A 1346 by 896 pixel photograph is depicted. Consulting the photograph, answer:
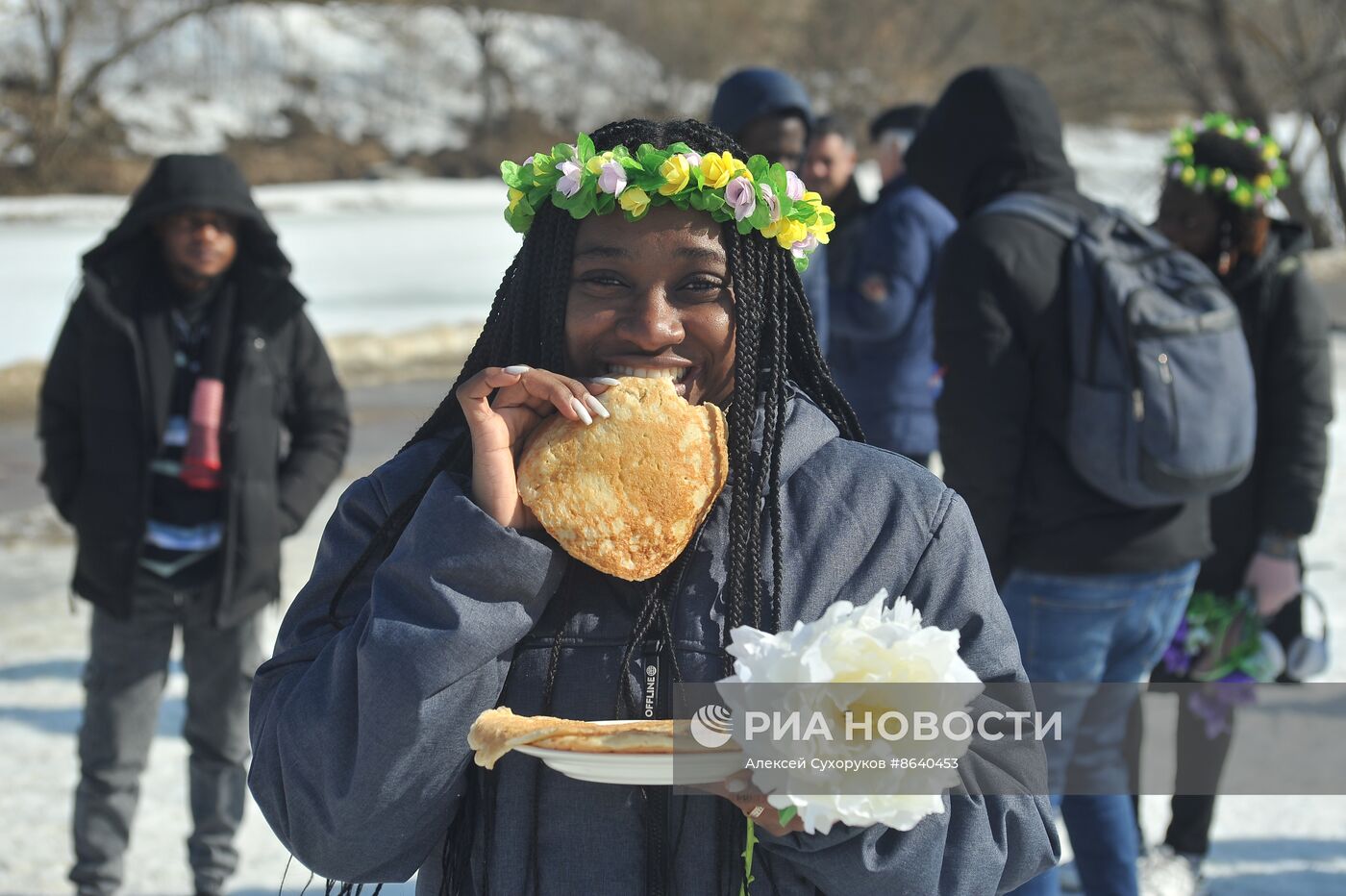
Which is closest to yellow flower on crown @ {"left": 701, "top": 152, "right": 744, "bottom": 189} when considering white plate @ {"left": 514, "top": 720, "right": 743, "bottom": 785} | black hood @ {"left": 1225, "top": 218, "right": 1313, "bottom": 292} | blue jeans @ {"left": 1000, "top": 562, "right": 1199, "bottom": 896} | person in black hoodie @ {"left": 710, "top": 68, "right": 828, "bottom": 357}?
white plate @ {"left": 514, "top": 720, "right": 743, "bottom": 785}

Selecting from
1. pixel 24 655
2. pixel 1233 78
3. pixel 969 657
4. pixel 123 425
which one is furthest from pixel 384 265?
pixel 969 657

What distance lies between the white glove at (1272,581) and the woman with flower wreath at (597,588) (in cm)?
236

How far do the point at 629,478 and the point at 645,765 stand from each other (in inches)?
15.4

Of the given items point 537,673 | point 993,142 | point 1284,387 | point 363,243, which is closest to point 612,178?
point 537,673

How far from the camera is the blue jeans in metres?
3.28

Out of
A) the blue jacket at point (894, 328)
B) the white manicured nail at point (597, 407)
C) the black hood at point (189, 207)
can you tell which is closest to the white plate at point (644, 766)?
the white manicured nail at point (597, 407)

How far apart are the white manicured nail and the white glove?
2.77 m

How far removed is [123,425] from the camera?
389 centimetres

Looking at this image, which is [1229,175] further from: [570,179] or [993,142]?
[570,179]

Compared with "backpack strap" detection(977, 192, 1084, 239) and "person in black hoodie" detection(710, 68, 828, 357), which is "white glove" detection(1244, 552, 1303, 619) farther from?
"person in black hoodie" detection(710, 68, 828, 357)

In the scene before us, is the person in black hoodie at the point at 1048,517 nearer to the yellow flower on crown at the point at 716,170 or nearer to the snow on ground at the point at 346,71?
the yellow flower on crown at the point at 716,170

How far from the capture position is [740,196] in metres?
1.83

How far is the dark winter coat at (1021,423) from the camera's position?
3240 mm

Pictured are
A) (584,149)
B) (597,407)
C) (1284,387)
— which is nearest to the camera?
(597,407)
